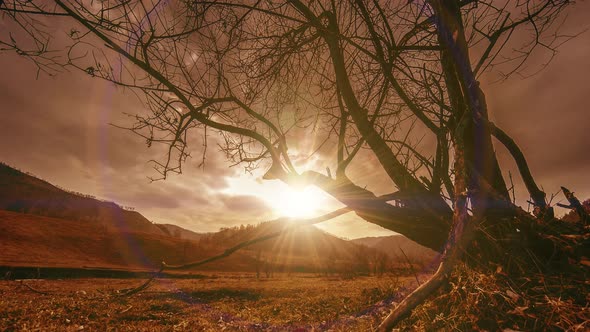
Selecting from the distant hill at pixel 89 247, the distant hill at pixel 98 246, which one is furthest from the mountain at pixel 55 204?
the distant hill at pixel 89 247

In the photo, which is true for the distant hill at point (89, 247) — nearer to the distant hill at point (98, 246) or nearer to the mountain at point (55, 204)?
the distant hill at point (98, 246)

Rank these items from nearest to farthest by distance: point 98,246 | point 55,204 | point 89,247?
1. point 89,247
2. point 98,246
3. point 55,204

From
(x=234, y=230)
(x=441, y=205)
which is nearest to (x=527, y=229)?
(x=441, y=205)

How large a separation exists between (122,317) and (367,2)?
22.5 feet

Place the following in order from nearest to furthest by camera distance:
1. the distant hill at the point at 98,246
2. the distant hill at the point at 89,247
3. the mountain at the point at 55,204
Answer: the distant hill at the point at 89,247 → the distant hill at the point at 98,246 → the mountain at the point at 55,204

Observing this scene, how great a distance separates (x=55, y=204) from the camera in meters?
98.9

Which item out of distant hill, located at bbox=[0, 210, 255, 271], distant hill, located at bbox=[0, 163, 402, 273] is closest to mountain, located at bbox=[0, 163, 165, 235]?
distant hill, located at bbox=[0, 163, 402, 273]

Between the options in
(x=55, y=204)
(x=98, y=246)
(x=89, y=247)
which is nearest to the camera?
(x=89, y=247)

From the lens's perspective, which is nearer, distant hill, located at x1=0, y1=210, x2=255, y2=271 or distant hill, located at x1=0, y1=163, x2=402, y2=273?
distant hill, located at x1=0, y1=210, x2=255, y2=271

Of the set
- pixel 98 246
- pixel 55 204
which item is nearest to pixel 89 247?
pixel 98 246

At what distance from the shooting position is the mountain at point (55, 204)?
88.7m

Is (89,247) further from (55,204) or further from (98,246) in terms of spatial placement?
(55,204)

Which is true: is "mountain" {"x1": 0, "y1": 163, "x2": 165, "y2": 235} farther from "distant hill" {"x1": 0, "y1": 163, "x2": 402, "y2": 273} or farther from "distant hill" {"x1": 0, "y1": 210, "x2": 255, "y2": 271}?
"distant hill" {"x1": 0, "y1": 210, "x2": 255, "y2": 271}

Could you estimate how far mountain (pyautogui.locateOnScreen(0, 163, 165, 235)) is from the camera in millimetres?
88688
